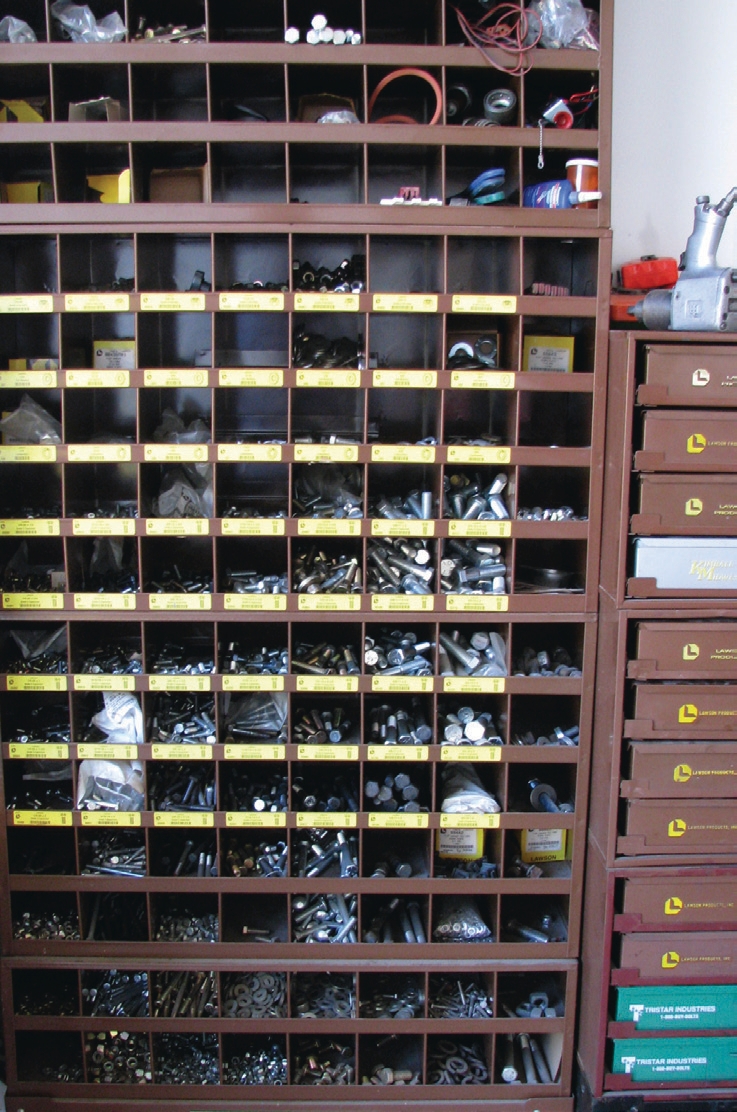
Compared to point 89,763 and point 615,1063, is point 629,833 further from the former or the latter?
point 89,763

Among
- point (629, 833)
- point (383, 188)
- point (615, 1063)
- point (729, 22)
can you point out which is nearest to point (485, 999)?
point (615, 1063)

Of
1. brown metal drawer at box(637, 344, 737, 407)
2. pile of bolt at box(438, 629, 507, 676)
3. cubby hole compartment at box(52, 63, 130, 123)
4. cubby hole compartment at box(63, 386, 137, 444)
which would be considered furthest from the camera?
cubby hole compartment at box(63, 386, 137, 444)

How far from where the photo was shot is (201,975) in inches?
77.6

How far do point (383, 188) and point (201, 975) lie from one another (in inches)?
80.4

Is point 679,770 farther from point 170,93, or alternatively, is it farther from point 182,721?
point 170,93

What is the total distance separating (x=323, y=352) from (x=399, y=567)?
544mm

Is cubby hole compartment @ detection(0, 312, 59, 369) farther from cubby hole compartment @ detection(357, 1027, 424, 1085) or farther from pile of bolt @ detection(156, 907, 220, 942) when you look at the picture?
cubby hole compartment @ detection(357, 1027, 424, 1085)

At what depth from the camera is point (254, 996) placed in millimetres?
1962

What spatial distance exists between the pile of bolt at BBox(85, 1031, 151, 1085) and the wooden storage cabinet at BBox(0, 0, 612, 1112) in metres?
0.01

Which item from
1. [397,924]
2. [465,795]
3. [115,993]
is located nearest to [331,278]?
[465,795]

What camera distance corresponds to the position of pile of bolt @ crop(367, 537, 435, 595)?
1.83 metres

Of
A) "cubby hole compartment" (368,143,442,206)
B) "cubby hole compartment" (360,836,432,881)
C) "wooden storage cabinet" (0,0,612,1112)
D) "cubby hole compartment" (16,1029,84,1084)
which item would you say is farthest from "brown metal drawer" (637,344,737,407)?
"cubby hole compartment" (16,1029,84,1084)

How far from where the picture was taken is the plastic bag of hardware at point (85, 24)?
1.75 meters

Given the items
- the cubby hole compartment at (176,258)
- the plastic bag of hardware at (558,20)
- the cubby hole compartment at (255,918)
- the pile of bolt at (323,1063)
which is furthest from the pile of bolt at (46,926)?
the plastic bag of hardware at (558,20)
